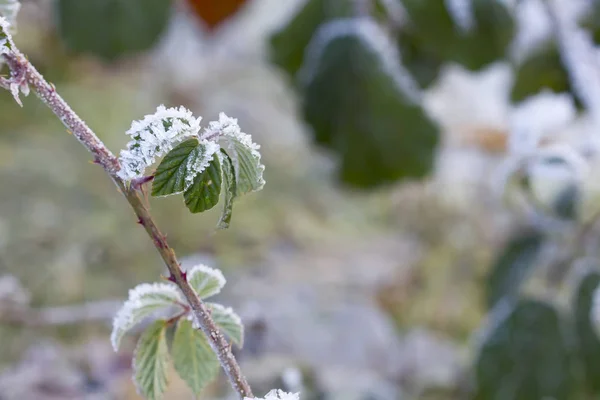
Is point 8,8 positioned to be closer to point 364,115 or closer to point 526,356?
point 364,115

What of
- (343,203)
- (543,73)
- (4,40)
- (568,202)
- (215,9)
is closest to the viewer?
(4,40)

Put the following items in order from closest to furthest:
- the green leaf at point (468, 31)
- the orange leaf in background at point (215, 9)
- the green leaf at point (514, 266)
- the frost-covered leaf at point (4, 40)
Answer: the frost-covered leaf at point (4, 40)
the green leaf at point (468, 31)
the green leaf at point (514, 266)
the orange leaf in background at point (215, 9)

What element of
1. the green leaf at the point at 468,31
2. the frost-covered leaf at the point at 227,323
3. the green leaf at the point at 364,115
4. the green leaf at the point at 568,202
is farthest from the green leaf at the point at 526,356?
the frost-covered leaf at the point at 227,323

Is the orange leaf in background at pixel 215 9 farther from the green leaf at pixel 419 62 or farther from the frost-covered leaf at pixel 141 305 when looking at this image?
the frost-covered leaf at pixel 141 305

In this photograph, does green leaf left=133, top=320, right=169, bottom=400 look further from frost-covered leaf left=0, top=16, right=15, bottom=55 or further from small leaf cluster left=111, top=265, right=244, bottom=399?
frost-covered leaf left=0, top=16, right=15, bottom=55

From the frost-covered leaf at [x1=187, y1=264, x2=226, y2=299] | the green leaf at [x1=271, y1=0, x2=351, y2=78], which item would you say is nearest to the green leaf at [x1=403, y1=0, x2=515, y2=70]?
the green leaf at [x1=271, y1=0, x2=351, y2=78]

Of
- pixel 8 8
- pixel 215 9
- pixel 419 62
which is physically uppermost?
pixel 215 9

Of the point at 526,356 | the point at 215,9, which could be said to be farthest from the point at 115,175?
the point at 215,9
